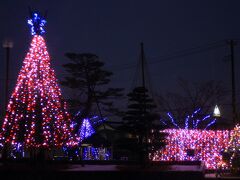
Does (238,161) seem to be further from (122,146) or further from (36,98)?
(36,98)

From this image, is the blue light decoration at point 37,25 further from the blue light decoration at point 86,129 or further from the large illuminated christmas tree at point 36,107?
the blue light decoration at point 86,129

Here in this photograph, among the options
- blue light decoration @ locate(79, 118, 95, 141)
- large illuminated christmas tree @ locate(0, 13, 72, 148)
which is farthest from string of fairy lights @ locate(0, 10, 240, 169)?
blue light decoration @ locate(79, 118, 95, 141)

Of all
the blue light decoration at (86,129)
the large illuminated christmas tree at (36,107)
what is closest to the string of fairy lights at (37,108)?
the large illuminated christmas tree at (36,107)

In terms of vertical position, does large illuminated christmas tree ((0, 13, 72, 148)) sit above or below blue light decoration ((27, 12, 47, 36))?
below

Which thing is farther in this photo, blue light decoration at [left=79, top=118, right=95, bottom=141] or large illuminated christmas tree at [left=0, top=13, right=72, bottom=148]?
blue light decoration at [left=79, top=118, right=95, bottom=141]

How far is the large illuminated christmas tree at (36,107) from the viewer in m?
17.9

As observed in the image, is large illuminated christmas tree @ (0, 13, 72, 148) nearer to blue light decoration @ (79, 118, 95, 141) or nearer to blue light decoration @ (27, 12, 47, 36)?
blue light decoration @ (27, 12, 47, 36)

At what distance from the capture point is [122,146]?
2236cm

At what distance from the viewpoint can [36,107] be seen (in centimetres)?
1822

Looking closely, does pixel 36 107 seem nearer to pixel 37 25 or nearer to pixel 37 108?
pixel 37 108

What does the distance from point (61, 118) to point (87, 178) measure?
16.5 ft

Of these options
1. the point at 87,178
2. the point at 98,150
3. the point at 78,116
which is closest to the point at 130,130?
the point at 87,178

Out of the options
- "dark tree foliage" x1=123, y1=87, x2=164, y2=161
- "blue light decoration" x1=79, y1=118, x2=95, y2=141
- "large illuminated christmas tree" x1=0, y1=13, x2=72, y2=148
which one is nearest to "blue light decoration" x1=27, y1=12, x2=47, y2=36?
"large illuminated christmas tree" x1=0, y1=13, x2=72, y2=148

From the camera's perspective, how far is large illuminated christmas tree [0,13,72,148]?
703 inches
